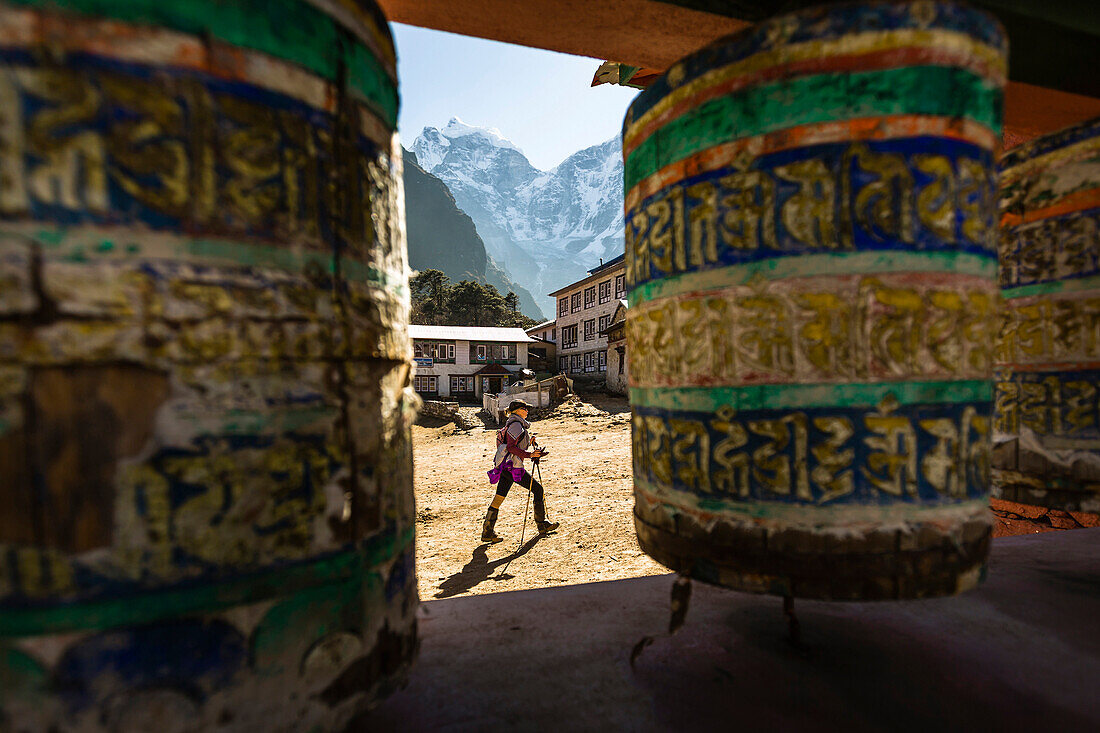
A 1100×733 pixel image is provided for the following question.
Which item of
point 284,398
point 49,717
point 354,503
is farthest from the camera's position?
point 354,503

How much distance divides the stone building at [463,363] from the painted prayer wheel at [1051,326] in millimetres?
28237

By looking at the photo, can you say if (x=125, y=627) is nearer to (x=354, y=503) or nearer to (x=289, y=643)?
(x=289, y=643)

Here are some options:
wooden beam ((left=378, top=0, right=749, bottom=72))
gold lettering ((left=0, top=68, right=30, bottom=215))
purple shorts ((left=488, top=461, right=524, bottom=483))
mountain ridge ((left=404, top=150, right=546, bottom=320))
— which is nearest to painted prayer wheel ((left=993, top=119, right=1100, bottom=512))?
wooden beam ((left=378, top=0, right=749, bottom=72))

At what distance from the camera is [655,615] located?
182cm

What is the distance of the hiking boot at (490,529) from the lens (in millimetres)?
6520

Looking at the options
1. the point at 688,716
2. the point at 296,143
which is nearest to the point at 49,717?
the point at 296,143

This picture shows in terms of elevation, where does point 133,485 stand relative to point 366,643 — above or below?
above

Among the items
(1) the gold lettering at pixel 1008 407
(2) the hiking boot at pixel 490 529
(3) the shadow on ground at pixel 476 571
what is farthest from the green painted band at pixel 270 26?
(2) the hiking boot at pixel 490 529

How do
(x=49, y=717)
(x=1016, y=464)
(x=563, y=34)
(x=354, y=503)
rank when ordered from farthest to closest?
(x=1016, y=464), (x=563, y=34), (x=354, y=503), (x=49, y=717)

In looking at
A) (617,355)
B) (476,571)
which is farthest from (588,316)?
(476,571)

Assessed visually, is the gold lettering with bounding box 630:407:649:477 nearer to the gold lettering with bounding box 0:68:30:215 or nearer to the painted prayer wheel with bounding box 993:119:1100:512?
the gold lettering with bounding box 0:68:30:215

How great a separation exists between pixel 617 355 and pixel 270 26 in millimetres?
24447

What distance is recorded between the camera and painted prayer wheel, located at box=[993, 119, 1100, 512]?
79.9 inches

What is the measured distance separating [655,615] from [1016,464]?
→ 1835 mm
